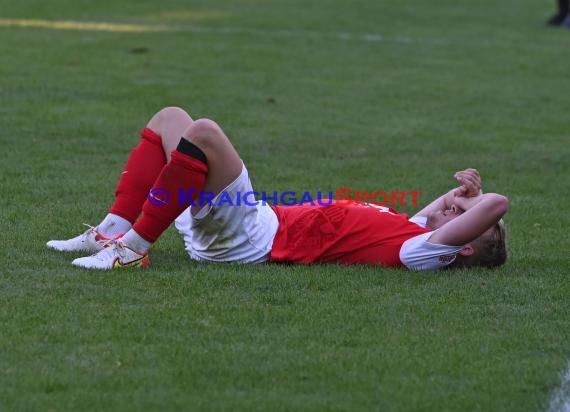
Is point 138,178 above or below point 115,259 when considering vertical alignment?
above

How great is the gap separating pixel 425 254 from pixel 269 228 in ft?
2.41

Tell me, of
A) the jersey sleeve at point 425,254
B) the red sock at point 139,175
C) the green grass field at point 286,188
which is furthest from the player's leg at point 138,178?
the jersey sleeve at point 425,254

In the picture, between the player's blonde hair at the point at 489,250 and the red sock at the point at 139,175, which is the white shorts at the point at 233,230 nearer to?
the red sock at the point at 139,175

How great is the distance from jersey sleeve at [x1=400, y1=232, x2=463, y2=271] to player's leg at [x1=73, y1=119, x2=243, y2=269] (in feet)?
2.91

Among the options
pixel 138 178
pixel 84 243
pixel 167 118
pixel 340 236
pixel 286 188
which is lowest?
pixel 286 188

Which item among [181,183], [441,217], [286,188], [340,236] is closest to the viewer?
[181,183]

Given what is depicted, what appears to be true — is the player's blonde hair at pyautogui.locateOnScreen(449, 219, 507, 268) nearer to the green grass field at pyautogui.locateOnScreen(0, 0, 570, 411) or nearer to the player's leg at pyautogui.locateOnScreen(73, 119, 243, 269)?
the green grass field at pyautogui.locateOnScreen(0, 0, 570, 411)

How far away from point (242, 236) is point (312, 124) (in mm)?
4580

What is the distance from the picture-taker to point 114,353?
418 cm

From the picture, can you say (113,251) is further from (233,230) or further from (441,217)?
(441,217)

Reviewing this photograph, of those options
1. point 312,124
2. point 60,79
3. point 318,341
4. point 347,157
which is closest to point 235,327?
point 318,341

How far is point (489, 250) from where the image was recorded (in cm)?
554

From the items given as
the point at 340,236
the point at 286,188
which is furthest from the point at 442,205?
the point at 286,188

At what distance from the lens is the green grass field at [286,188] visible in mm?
4012
